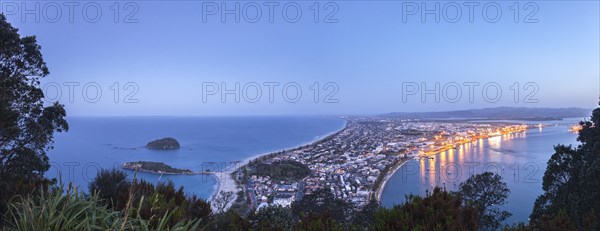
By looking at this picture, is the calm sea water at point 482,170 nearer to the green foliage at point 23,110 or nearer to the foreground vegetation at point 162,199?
the foreground vegetation at point 162,199

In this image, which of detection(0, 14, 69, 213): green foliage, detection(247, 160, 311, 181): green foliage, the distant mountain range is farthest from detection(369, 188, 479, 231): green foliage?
the distant mountain range

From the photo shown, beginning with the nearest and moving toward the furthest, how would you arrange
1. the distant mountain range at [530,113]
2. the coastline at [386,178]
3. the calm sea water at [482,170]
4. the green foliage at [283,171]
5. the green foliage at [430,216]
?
the green foliage at [430,216], the calm sea water at [482,170], the coastline at [386,178], the green foliage at [283,171], the distant mountain range at [530,113]

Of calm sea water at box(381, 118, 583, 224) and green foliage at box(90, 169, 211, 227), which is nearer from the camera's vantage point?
green foliage at box(90, 169, 211, 227)

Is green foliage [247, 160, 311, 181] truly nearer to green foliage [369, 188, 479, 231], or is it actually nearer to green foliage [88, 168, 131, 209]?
green foliage [88, 168, 131, 209]

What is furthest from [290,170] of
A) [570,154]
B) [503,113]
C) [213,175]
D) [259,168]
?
[503,113]

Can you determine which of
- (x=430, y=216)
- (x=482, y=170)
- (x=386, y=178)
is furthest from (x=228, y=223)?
(x=482, y=170)

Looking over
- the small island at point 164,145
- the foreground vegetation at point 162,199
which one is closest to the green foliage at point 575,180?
the foreground vegetation at point 162,199
